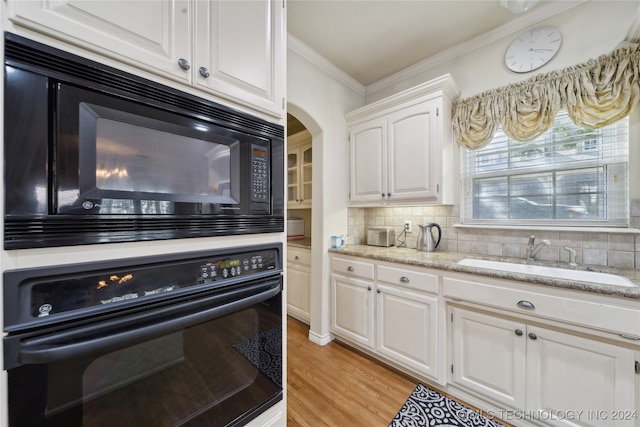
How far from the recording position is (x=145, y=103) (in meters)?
0.69

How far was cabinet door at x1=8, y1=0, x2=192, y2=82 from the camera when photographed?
22.2 inches

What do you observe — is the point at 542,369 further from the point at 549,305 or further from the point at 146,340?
the point at 146,340

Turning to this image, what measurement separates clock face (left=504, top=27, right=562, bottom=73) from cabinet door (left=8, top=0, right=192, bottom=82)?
7.60ft

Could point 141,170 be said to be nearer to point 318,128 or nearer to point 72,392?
point 72,392

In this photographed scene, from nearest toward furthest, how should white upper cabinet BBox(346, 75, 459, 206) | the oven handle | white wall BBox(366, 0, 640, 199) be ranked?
the oven handle < white wall BBox(366, 0, 640, 199) < white upper cabinet BBox(346, 75, 459, 206)

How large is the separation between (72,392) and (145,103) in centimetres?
75

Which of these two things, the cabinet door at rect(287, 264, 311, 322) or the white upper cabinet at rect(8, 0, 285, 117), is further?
the cabinet door at rect(287, 264, 311, 322)

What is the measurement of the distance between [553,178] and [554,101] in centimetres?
55

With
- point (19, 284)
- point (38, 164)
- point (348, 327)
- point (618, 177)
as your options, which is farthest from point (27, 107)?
point (618, 177)

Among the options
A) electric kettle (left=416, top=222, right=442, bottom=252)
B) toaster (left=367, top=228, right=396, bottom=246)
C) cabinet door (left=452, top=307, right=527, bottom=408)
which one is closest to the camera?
cabinet door (left=452, top=307, right=527, bottom=408)

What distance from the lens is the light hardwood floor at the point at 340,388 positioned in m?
1.51

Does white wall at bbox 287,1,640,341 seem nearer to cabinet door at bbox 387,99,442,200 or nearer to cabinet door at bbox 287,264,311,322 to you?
cabinet door at bbox 287,264,311,322

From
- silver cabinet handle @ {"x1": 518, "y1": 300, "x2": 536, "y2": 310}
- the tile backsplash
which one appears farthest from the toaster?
silver cabinet handle @ {"x1": 518, "y1": 300, "x2": 536, "y2": 310}

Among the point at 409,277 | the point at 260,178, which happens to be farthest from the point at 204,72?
the point at 409,277
